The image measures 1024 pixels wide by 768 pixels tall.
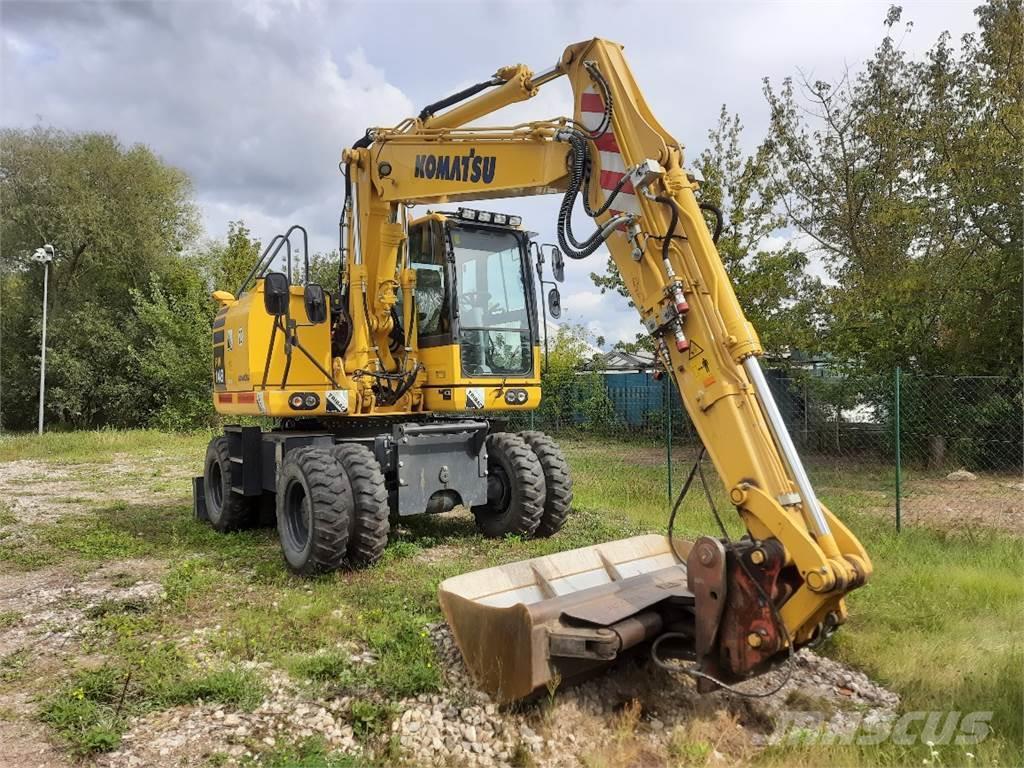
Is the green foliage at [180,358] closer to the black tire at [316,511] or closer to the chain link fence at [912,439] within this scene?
the chain link fence at [912,439]

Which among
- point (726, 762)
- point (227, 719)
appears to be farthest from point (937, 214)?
point (227, 719)

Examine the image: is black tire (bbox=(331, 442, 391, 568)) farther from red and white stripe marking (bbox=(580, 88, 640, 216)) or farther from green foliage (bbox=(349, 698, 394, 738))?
red and white stripe marking (bbox=(580, 88, 640, 216))

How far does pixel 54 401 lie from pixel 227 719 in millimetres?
25637

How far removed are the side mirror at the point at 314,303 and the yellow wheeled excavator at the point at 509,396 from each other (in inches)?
0.7

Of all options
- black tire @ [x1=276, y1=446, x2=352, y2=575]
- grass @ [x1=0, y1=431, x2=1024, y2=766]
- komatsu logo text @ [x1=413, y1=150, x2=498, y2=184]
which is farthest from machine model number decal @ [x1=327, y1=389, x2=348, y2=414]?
komatsu logo text @ [x1=413, y1=150, x2=498, y2=184]

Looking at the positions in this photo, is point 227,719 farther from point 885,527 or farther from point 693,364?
point 885,527

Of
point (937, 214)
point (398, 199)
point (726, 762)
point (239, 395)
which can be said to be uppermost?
point (937, 214)

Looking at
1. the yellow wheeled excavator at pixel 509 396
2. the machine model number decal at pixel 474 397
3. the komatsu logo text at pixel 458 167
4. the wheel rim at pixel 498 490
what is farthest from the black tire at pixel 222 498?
the komatsu logo text at pixel 458 167

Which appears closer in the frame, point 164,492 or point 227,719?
point 227,719

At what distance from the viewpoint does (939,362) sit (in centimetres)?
1231

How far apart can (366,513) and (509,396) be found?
183 cm

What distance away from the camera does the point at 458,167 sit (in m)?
6.04

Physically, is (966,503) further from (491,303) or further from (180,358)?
(180,358)

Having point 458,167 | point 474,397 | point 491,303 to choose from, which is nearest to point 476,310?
point 491,303
